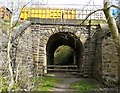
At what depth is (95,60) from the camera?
16.8 m

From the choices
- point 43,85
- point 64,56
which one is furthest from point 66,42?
point 43,85

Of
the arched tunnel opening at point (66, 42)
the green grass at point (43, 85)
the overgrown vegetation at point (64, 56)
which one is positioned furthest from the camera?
the overgrown vegetation at point (64, 56)

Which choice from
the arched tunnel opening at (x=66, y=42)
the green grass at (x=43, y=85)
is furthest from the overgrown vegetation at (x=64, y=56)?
the green grass at (x=43, y=85)

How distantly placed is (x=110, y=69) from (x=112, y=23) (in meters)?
4.90

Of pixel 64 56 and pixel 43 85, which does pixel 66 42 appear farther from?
pixel 43 85

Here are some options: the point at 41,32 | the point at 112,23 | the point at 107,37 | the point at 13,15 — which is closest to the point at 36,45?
the point at 41,32

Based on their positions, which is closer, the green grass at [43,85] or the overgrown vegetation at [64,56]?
the green grass at [43,85]

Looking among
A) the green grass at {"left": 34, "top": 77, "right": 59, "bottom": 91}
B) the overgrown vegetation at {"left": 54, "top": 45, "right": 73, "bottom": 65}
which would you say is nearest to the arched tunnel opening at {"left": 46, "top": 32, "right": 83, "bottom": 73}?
the overgrown vegetation at {"left": 54, "top": 45, "right": 73, "bottom": 65}

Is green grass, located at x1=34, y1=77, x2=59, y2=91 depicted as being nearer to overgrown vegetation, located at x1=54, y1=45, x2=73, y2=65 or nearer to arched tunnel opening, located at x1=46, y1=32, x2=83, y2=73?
arched tunnel opening, located at x1=46, y1=32, x2=83, y2=73

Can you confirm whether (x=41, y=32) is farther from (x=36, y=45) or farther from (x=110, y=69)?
(x=110, y=69)

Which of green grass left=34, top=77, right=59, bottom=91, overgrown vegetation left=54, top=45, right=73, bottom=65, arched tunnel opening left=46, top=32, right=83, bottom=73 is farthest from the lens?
overgrown vegetation left=54, top=45, right=73, bottom=65

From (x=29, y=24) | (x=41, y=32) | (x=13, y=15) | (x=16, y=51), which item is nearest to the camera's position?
(x=13, y=15)

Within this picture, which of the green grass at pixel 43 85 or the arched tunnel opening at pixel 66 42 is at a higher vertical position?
the arched tunnel opening at pixel 66 42

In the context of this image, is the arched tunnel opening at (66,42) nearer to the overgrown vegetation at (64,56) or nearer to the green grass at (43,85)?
the overgrown vegetation at (64,56)
